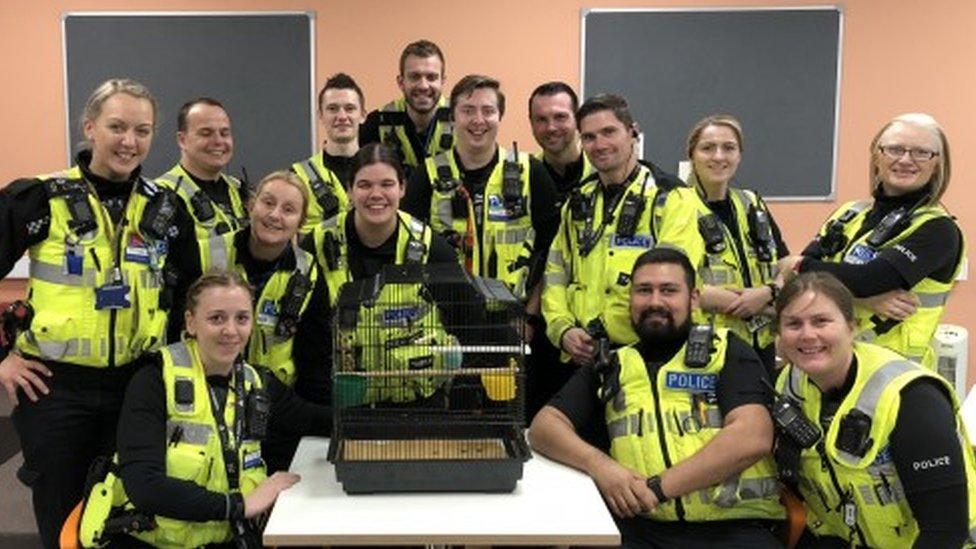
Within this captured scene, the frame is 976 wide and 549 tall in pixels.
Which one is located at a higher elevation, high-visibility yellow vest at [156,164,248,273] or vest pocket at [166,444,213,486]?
high-visibility yellow vest at [156,164,248,273]

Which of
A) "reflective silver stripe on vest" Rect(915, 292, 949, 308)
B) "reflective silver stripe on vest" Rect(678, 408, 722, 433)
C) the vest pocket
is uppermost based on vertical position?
"reflective silver stripe on vest" Rect(915, 292, 949, 308)

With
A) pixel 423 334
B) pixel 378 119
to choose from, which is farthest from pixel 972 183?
pixel 423 334

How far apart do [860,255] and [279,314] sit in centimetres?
200

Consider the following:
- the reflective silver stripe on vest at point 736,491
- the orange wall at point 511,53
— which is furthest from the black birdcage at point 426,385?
the orange wall at point 511,53

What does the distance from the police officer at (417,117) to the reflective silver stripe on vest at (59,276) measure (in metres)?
1.50

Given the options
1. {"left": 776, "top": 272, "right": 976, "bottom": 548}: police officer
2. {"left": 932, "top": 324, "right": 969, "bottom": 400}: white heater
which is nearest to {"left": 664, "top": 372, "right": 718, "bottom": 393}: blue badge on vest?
{"left": 776, "top": 272, "right": 976, "bottom": 548}: police officer

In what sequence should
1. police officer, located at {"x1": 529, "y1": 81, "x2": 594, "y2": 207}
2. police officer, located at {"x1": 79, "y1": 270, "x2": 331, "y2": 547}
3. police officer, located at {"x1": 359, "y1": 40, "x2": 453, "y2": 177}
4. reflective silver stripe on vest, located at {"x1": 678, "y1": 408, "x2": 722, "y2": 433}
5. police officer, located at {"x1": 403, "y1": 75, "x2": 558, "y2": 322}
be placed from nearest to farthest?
police officer, located at {"x1": 79, "y1": 270, "x2": 331, "y2": 547} < reflective silver stripe on vest, located at {"x1": 678, "y1": 408, "x2": 722, "y2": 433} < police officer, located at {"x1": 403, "y1": 75, "x2": 558, "y2": 322} < police officer, located at {"x1": 529, "y1": 81, "x2": 594, "y2": 207} < police officer, located at {"x1": 359, "y1": 40, "x2": 453, "y2": 177}

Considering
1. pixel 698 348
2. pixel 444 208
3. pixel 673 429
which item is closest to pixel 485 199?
pixel 444 208

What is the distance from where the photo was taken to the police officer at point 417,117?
4039mm

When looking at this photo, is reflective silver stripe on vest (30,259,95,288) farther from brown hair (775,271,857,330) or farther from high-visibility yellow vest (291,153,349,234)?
brown hair (775,271,857,330)

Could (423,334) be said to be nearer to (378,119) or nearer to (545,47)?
(378,119)

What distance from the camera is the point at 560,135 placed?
388 cm

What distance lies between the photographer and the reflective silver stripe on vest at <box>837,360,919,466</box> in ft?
7.95

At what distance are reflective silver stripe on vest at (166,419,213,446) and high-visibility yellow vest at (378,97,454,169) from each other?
1789mm
